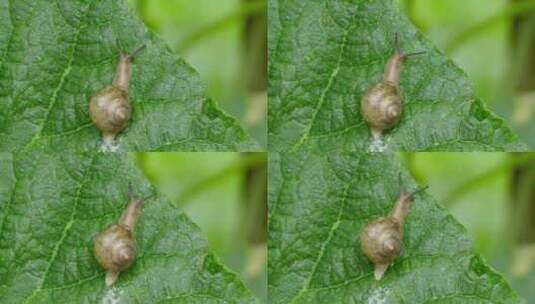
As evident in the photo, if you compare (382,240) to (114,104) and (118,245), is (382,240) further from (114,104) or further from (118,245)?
(114,104)

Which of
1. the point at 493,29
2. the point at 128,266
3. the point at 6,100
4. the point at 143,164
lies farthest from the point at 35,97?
the point at 493,29

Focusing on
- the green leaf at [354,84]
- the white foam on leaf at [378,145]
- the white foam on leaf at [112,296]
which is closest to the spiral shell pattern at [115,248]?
the white foam on leaf at [112,296]

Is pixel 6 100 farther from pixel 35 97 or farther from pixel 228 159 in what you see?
pixel 228 159

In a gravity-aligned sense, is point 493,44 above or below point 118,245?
above

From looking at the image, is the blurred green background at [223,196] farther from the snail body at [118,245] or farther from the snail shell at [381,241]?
the snail shell at [381,241]

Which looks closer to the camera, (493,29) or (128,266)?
(128,266)

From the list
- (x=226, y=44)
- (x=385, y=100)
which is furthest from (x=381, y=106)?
(x=226, y=44)
